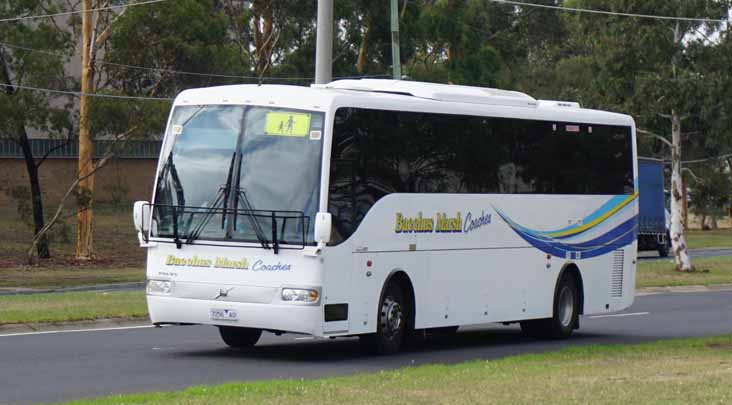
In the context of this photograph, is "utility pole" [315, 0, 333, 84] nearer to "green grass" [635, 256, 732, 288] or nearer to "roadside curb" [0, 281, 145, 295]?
"green grass" [635, 256, 732, 288]

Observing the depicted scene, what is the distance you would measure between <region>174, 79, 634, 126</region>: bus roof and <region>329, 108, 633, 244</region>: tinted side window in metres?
0.12

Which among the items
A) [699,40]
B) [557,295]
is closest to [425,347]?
[557,295]

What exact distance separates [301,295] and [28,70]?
28916mm

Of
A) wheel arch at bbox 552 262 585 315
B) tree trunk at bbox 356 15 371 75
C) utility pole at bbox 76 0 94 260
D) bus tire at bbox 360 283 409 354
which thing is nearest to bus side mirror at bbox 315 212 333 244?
bus tire at bbox 360 283 409 354

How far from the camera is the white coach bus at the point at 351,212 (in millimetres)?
15812

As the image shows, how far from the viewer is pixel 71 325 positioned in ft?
66.9

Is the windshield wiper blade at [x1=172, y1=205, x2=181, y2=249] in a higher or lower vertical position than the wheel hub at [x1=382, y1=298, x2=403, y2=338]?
higher

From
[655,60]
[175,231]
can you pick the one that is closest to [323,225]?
[175,231]

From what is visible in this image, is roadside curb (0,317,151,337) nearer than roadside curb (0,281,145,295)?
Yes

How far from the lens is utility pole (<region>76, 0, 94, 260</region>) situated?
4512 cm

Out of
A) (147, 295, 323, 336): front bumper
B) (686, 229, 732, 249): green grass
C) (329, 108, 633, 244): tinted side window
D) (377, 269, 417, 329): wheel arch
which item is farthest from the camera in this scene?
(686, 229, 732, 249): green grass

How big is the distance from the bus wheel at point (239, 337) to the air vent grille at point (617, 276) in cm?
633

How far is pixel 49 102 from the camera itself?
44594 mm

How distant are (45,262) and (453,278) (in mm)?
30650
